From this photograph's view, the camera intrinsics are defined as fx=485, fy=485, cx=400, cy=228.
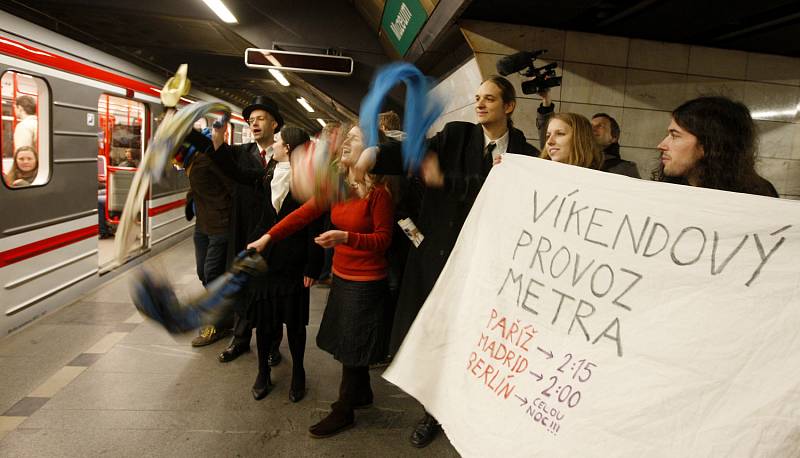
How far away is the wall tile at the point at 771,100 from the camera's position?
14.0 feet

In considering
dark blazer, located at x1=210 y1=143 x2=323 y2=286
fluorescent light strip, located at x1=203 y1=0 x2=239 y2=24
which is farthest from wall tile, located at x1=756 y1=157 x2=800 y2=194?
fluorescent light strip, located at x1=203 y1=0 x2=239 y2=24

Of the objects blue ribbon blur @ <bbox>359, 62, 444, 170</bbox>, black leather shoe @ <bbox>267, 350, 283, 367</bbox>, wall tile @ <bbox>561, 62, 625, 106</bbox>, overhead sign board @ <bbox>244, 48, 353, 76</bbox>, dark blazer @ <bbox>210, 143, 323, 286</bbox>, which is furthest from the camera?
overhead sign board @ <bbox>244, 48, 353, 76</bbox>

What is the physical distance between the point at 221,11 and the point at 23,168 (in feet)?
9.19

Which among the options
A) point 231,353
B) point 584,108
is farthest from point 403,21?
point 231,353

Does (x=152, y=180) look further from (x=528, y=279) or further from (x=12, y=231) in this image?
(x=12, y=231)

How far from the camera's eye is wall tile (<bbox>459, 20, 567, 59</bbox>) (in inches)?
153

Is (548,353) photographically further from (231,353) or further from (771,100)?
(771,100)

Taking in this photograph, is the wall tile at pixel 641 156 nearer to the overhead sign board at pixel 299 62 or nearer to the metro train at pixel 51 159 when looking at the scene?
the overhead sign board at pixel 299 62

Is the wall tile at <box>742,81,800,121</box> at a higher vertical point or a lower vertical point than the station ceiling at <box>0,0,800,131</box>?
lower

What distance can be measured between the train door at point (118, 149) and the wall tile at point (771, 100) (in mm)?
6537

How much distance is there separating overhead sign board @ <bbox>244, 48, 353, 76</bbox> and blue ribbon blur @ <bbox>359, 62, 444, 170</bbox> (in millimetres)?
4446

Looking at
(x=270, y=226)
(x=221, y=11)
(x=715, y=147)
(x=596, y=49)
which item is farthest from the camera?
(x=221, y=11)

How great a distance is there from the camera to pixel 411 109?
212 centimetres

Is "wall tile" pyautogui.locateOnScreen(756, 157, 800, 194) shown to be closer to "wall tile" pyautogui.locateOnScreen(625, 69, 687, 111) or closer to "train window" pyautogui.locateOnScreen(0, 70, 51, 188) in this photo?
"wall tile" pyautogui.locateOnScreen(625, 69, 687, 111)
